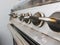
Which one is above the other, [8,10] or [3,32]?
[8,10]

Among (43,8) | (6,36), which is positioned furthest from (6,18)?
(43,8)

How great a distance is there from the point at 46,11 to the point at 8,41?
6.72ft

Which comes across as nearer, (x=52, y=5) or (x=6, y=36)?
(x=52, y=5)

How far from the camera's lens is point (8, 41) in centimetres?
234

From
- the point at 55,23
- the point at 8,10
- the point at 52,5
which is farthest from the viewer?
the point at 8,10

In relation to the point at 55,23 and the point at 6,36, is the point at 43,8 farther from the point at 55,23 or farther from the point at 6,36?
the point at 6,36

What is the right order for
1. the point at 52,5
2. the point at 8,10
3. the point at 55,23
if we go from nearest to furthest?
the point at 55,23 < the point at 52,5 < the point at 8,10

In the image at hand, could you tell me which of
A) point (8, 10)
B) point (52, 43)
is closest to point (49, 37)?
point (52, 43)

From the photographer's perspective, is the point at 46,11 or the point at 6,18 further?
the point at 6,18

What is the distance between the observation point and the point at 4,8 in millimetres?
2283

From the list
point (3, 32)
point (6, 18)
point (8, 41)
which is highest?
point (6, 18)

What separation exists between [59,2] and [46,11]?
2.8 inches

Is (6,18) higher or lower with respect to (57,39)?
lower

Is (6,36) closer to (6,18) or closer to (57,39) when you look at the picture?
(6,18)
